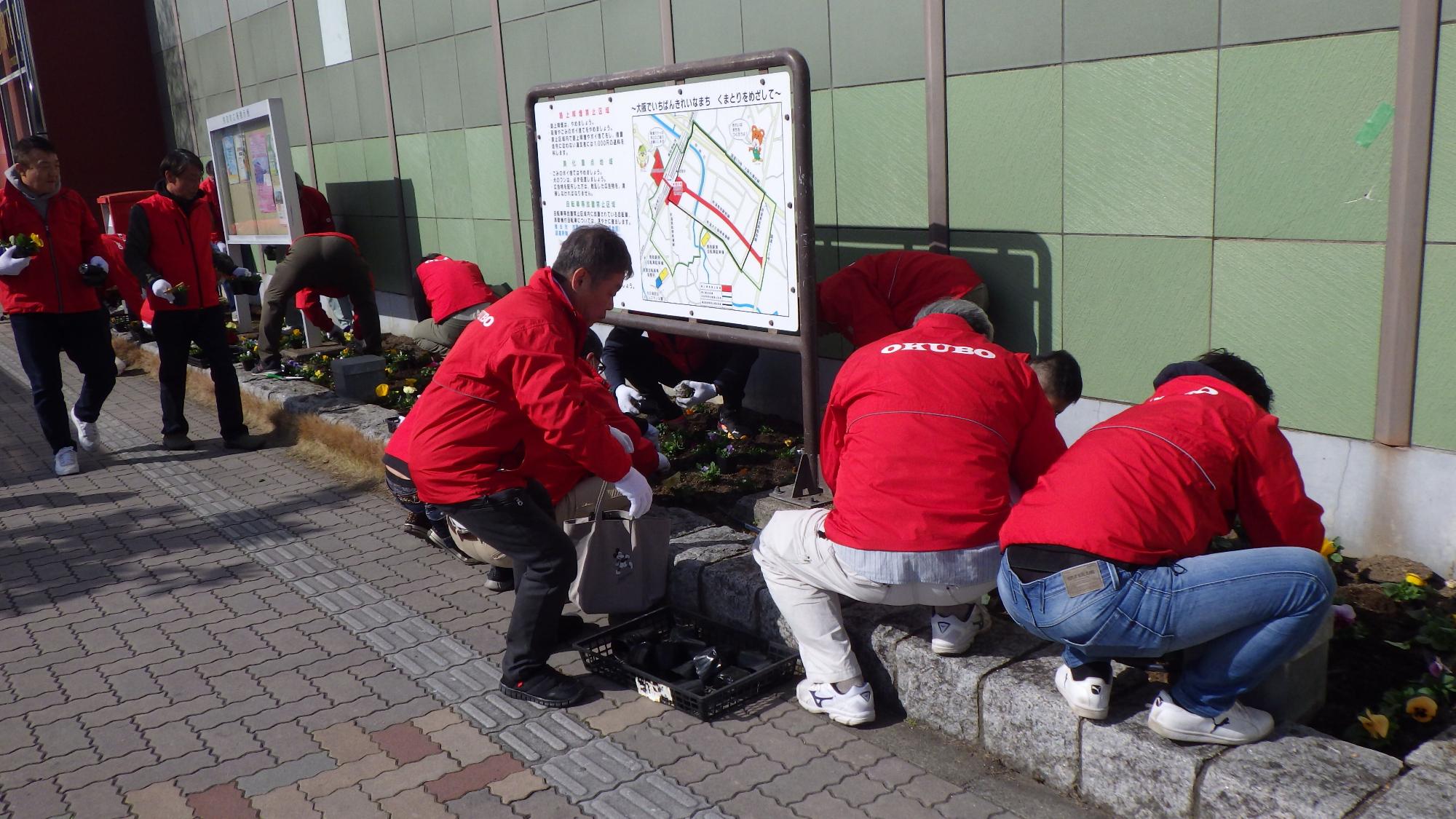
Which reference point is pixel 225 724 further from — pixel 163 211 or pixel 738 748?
pixel 163 211

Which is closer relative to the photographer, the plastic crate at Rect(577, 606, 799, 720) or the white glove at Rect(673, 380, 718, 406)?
the plastic crate at Rect(577, 606, 799, 720)

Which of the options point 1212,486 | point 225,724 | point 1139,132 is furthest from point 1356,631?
point 225,724

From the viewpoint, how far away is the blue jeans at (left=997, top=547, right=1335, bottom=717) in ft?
9.10

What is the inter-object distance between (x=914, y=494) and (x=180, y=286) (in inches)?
229

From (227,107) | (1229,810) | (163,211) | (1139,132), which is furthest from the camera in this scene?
(227,107)

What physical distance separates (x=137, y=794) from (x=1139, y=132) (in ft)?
14.4

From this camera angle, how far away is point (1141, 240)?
489 cm

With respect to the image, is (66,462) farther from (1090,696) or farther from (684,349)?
(1090,696)

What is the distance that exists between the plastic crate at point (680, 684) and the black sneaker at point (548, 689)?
16cm

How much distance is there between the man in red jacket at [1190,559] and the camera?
9.18 feet

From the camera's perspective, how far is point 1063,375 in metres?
3.88

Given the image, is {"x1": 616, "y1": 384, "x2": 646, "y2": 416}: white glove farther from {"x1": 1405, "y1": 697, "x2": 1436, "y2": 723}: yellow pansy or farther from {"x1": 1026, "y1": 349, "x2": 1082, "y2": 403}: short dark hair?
{"x1": 1405, "y1": 697, "x2": 1436, "y2": 723}: yellow pansy

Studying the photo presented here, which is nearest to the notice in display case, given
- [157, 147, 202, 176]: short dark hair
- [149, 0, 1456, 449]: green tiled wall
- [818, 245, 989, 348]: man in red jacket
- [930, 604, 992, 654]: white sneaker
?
[157, 147, 202, 176]: short dark hair

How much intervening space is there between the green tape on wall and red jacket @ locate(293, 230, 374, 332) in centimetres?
769
